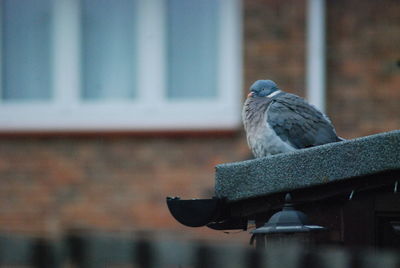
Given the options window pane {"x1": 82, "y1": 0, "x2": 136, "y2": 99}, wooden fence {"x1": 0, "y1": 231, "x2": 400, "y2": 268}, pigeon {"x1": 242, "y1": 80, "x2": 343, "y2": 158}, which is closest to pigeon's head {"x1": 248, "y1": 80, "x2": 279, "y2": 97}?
pigeon {"x1": 242, "y1": 80, "x2": 343, "y2": 158}

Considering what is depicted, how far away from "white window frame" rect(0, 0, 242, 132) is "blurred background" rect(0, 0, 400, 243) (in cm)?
1

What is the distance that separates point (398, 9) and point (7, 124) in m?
3.34

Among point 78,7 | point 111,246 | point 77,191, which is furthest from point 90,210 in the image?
point 111,246

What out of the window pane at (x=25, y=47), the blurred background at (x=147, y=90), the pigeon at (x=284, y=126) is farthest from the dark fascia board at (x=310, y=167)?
the window pane at (x=25, y=47)

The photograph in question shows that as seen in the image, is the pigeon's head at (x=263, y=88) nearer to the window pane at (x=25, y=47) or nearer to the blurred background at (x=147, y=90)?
the blurred background at (x=147, y=90)

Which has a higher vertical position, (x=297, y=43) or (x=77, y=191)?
(x=297, y=43)

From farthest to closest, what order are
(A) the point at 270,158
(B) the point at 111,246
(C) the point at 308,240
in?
(A) the point at 270,158, (C) the point at 308,240, (B) the point at 111,246

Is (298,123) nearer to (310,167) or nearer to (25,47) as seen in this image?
(310,167)

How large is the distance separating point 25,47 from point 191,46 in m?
1.47

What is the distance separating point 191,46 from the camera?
38.3 feet

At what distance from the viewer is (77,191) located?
11492 millimetres

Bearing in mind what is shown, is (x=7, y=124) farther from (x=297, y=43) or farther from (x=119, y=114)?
(x=297, y=43)

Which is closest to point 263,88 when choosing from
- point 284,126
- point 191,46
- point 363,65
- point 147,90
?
point 284,126

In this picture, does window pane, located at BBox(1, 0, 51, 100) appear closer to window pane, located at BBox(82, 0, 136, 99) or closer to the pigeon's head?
window pane, located at BBox(82, 0, 136, 99)
